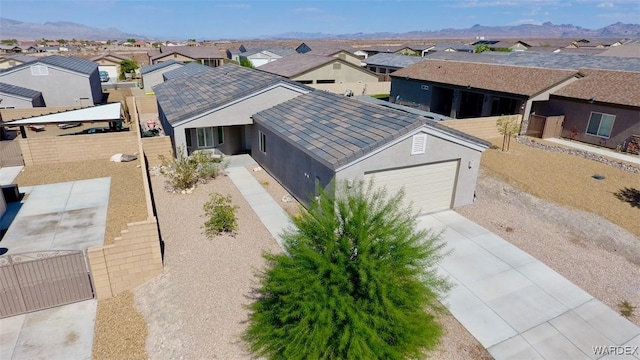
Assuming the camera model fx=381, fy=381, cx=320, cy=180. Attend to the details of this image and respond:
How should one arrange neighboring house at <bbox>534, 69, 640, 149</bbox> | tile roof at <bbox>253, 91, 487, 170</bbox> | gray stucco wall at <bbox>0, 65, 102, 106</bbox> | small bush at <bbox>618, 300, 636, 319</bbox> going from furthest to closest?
1. gray stucco wall at <bbox>0, 65, 102, 106</bbox>
2. neighboring house at <bbox>534, 69, 640, 149</bbox>
3. tile roof at <bbox>253, 91, 487, 170</bbox>
4. small bush at <bbox>618, 300, 636, 319</bbox>

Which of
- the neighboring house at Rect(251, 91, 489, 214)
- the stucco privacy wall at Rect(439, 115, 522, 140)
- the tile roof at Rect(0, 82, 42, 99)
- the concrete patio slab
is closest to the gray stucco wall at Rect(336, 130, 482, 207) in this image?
the neighboring house at Rect(251, 91, 489, 214)

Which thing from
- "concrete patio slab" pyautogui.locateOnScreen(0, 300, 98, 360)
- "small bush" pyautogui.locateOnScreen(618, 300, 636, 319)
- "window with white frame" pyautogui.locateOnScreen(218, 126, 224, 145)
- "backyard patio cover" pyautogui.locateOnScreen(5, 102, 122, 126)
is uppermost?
"backyard patio cover" pyautogui.locateOnScreen(5, 102, 122, 126)

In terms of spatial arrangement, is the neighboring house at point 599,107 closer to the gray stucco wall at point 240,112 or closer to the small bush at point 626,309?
the small bush at point 626,309

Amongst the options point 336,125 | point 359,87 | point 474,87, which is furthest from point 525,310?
point 359,87

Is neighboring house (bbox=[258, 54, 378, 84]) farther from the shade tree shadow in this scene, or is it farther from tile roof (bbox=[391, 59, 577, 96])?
the shade tree shadow

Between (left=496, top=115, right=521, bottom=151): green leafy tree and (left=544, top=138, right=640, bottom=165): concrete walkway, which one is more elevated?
(left=496, top=115, right=521, bottom=151): green leafy tree

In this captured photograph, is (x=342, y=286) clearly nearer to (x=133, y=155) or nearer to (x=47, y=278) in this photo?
(x=47, y=278)

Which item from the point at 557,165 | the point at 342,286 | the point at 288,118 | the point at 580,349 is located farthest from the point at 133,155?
the point at 557,165
